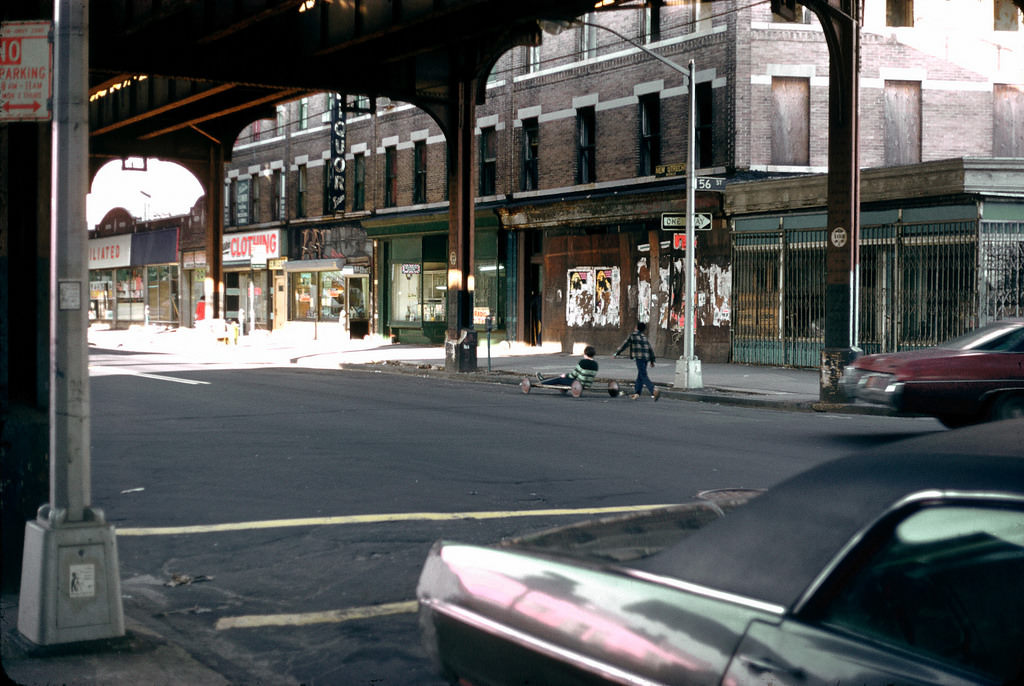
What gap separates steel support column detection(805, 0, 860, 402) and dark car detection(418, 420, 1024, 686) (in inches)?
671

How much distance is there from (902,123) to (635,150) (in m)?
7.25

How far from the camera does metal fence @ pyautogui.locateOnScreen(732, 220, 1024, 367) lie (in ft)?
76.8

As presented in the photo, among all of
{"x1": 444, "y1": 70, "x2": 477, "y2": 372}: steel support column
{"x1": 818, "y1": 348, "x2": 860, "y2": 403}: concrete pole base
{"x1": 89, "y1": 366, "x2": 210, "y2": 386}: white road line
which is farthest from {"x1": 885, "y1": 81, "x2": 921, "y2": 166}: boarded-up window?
{"x1": 89, "y1": 366, "x2": 210, "y2": 386}: white road line

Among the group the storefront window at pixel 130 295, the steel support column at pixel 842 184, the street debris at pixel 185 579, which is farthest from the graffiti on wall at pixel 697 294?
the storefront window at pixel 130 295

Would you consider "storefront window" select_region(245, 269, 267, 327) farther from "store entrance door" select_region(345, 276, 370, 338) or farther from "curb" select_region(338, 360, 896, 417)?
"curb" select_region(338, 360, 896, 417)

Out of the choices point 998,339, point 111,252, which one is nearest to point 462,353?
point 998,339

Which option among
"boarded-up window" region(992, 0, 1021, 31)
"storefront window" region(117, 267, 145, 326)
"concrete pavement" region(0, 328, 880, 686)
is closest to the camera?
"concrete pavement" region(0, 328, 880, 686)

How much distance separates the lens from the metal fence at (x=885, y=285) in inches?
922

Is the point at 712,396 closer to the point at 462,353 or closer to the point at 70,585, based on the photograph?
the point at 462,353

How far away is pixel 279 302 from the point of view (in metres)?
50.7

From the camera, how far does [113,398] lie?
1898cm

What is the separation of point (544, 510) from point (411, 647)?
136 inches

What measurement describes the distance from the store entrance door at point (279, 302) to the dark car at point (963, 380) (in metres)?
39.3

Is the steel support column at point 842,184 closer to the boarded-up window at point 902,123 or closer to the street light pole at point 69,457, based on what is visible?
the boarded-up window at point 902,123
